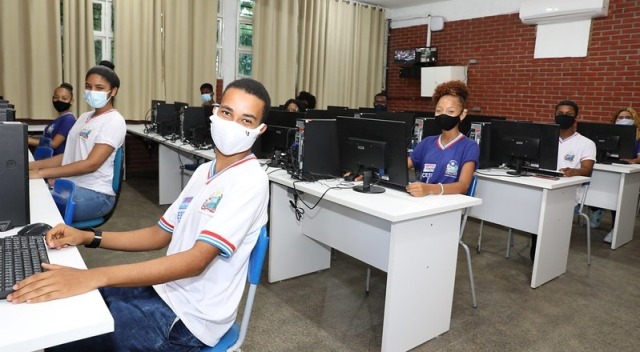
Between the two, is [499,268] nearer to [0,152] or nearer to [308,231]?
[308,231]

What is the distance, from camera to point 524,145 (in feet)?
11.2

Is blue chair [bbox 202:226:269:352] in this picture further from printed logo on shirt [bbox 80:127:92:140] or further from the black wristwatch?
printed logo on shirt [bbox 80:127:92:140]

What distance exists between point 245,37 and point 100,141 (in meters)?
4.99

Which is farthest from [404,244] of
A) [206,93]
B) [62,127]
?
[206,93]

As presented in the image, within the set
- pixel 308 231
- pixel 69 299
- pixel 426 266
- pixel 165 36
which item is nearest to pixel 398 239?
pixel 426 266

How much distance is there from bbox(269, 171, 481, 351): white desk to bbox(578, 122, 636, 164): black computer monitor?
8.87ft

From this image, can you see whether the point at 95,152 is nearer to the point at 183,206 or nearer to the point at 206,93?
the point at 183,206

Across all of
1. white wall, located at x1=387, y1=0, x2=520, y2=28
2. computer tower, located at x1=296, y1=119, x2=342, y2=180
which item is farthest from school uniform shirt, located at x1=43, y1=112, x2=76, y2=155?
white wall, located at x1=387, y1=0, x2=520, y2=28

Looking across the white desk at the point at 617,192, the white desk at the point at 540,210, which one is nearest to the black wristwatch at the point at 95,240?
the white desk at the point at 540,210

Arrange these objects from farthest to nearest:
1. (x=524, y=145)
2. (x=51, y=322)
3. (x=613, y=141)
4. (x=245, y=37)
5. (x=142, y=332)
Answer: (x=245, y=37) < (x=613, y=141) < (x=524, y=145) < (x=142, y=332) < (x=51, y=322)

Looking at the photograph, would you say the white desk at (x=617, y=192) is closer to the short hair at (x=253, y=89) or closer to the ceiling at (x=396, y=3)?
the short hair at (x=253, y=89)

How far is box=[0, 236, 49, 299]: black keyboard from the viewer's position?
1063 millimetres

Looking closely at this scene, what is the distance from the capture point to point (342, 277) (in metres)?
3.31

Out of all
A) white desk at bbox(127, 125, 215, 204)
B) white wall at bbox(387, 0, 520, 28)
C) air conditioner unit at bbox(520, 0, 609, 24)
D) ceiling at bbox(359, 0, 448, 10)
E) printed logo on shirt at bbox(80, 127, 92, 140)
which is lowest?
white desk at bbox(127, 125, 215, 204)
